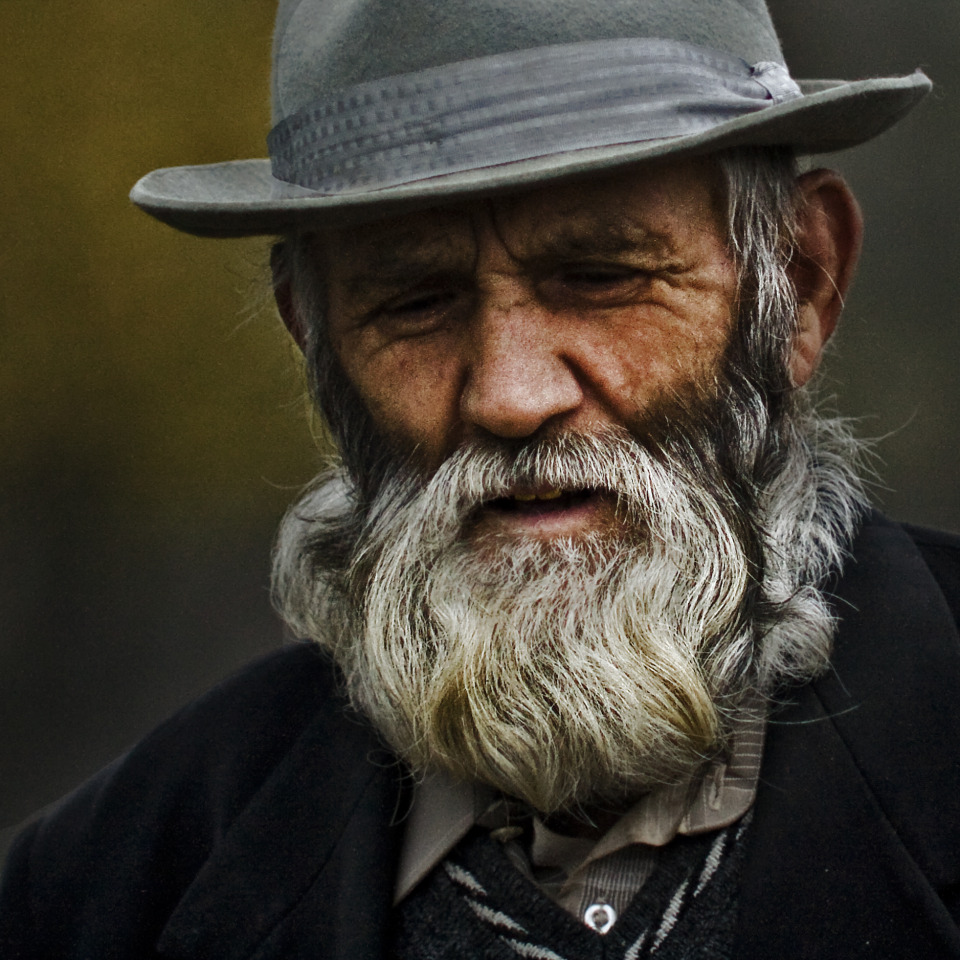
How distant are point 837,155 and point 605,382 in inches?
83.2

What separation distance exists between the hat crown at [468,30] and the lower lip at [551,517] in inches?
27.0

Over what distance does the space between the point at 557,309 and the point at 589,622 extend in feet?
1.59

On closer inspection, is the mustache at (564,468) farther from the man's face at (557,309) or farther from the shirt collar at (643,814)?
the shirt collar at (643,814)

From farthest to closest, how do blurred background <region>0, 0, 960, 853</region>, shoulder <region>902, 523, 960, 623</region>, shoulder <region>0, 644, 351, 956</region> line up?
blurred background <region>0, 0, 960, 853</region>
shoulder <region>0, 644, 351, 956</region>
shoulder <region>902, 523, 960, 623</region>

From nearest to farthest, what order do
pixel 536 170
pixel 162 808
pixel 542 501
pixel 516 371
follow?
1. pixel 536 170
2. pixel 516 371
3. pixel 542 501
4. pixel 162 808

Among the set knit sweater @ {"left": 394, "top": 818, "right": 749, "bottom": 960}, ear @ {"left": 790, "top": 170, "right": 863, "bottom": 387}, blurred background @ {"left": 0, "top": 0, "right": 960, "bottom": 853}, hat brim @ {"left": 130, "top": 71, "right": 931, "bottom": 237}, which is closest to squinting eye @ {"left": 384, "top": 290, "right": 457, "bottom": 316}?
hat brim @ {"left": 130, "top": 71, "right": 931, "bottom": 237}

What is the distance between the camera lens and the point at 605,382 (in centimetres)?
159

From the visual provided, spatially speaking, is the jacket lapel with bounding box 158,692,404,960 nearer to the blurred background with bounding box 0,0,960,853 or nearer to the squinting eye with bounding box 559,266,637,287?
the squinting eye with bounding box 559,266,637,287

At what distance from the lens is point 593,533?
1.62m

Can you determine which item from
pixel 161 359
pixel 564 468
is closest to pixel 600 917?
pixel 564 468

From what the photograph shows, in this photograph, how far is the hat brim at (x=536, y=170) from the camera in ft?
4.67

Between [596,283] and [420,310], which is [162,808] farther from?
[596,283]

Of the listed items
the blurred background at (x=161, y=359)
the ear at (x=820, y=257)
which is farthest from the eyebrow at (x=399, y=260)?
the blurred background at (x=161, y=359)

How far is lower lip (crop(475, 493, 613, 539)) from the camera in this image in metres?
1.62
